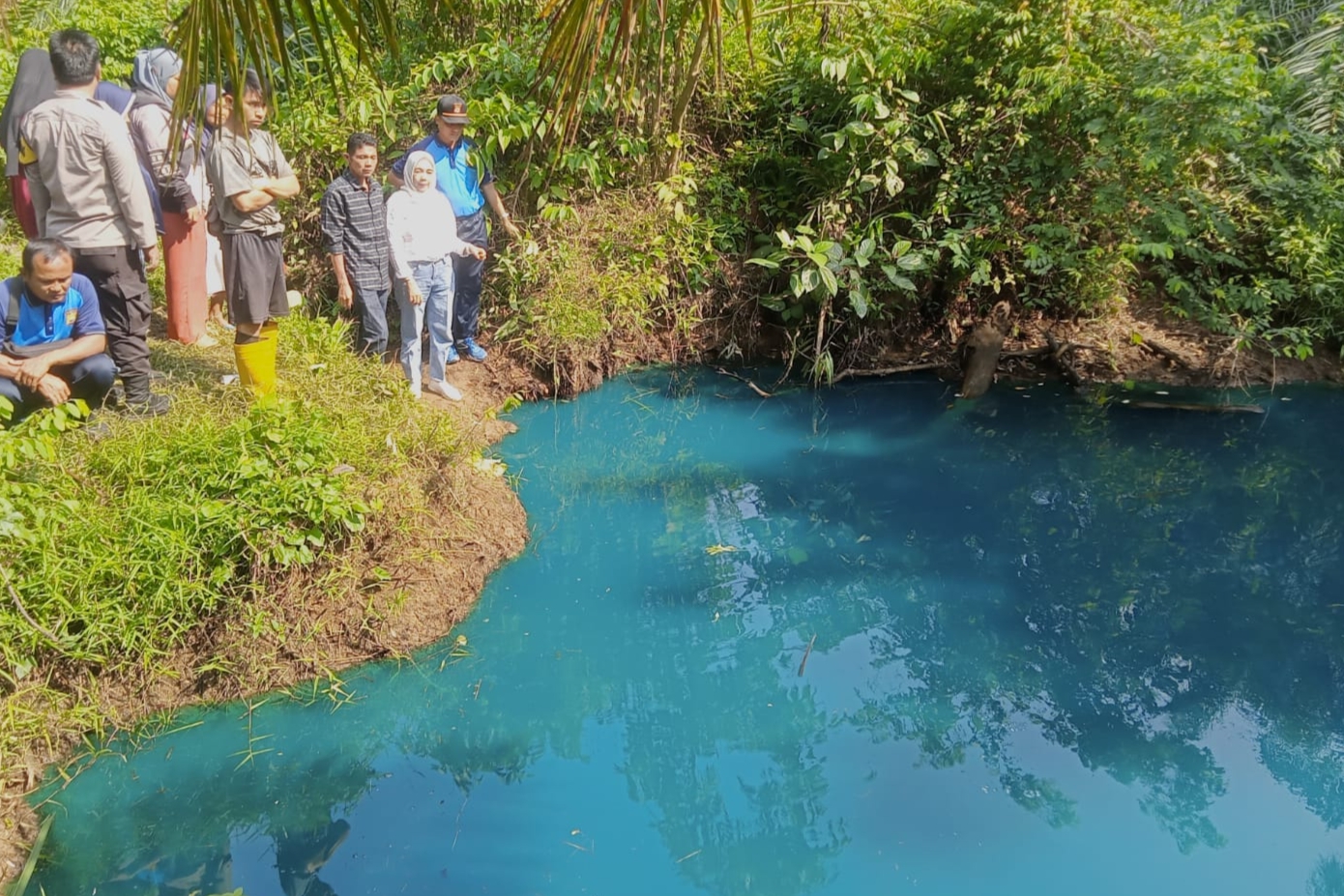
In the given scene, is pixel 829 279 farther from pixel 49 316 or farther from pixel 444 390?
pixel 49 316

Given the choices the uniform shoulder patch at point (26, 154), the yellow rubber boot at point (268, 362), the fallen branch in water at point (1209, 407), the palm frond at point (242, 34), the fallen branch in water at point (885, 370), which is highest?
the palm frond at point (242, 34)

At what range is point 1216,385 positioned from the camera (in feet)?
20.9

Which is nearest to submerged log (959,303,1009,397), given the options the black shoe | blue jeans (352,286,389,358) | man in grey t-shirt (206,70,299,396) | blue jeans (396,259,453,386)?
blue jeans (396,259,453,386)

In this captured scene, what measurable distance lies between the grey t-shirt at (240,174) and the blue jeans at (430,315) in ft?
2.78

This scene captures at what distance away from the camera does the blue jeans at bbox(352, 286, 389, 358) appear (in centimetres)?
535

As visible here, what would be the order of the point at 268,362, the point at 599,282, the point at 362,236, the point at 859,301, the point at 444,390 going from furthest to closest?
the point at 599,282 < the point at 859,301 < the point at 444,390 < the point at 362,236 < the point at 268,362

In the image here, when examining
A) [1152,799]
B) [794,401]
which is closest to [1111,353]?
[794,401]

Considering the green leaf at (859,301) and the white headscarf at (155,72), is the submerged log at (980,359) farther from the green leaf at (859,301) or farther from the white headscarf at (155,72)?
the white headscarf at (155,72)

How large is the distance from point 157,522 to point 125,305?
1.28 metres

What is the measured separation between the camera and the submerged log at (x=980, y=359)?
622 centimetres

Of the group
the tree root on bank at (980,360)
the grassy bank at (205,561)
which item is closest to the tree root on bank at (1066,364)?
the tree root on bank at (980,360)

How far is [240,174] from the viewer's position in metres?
4.29

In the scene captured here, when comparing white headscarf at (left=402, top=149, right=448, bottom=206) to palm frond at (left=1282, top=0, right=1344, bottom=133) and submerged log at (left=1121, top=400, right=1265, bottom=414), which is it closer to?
submerged log at (left=1121, top=400, right=1265, bottom=414)

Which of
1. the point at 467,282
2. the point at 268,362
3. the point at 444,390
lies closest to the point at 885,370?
the point at 467,282
